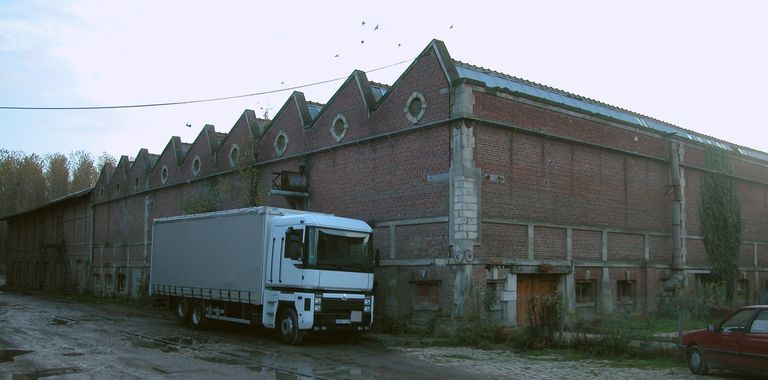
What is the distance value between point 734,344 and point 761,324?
1.81 feet

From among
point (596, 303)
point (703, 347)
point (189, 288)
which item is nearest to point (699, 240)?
point (596, 303)

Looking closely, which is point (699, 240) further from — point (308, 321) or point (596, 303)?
point (308, 321)

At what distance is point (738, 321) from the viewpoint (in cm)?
1156

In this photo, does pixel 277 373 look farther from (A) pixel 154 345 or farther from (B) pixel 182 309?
(B) pixel 182 309

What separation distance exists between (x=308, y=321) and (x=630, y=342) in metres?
7.35

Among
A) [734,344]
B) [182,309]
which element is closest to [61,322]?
[182,309]

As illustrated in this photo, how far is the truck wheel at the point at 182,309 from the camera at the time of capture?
21797mm

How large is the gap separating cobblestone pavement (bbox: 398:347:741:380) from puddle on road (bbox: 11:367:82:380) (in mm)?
6864

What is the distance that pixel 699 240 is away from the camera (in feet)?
90.0

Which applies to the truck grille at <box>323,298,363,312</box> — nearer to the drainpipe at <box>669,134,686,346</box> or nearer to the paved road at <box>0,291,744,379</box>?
the paved road at <box>0,291,744,379</box>

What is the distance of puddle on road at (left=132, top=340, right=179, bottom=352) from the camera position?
50.5 ft

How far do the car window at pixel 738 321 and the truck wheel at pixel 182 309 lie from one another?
15895 mm

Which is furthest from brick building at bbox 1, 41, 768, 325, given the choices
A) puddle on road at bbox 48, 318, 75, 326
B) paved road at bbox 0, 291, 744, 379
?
puddle on road at bbox 48, 318, 75, 326

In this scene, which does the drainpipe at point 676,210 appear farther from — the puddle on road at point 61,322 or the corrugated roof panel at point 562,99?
the puddle on road at point 61,322
